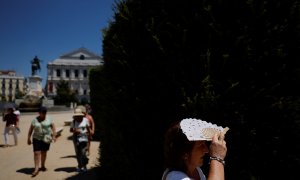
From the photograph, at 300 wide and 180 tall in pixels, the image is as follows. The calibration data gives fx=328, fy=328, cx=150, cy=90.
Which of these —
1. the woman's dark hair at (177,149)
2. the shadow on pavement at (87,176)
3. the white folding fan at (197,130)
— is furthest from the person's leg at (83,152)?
the white folding fan at (197,130)

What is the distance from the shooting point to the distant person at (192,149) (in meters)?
2.07

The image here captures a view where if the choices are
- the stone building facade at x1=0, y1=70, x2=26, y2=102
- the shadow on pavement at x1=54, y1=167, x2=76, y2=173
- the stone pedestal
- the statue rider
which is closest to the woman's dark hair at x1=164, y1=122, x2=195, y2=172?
the shadow on pavement at x1=54, y1=167, x2=76, y2=173

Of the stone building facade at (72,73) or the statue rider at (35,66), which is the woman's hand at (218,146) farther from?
the stone building facade at (72,73)

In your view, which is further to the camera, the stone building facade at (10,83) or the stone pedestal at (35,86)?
the stone building facade at (10,83)

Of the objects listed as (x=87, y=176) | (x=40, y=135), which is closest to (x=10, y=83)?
(x=40, y=135)

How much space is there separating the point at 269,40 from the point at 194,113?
1150 mm

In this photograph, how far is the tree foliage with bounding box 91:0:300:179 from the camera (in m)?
3.53

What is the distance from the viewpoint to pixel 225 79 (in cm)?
363

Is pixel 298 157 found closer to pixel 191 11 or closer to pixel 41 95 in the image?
pixel 191 11

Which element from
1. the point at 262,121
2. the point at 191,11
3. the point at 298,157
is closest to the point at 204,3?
the point at 191,11

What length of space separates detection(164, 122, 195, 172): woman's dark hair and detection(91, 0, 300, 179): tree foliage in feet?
4.62

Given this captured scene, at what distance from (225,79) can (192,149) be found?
168 centimetres

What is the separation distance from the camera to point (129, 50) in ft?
13.8

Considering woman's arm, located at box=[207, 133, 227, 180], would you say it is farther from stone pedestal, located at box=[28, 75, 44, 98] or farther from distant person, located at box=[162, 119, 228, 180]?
stone pedestal, located at box=[28, 75, 44, 98]
